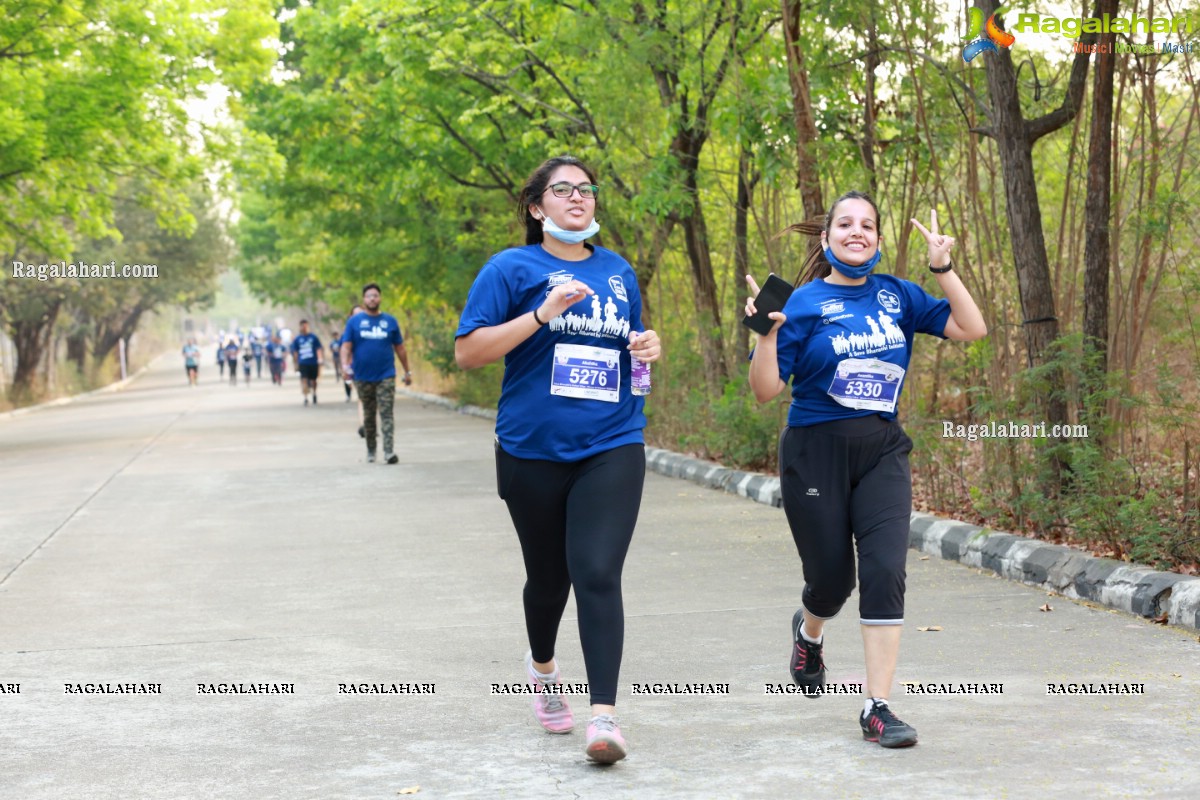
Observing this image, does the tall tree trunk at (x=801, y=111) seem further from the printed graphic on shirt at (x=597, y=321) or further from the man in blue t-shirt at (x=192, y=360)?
the man in blue t-shirt at (x=192, y=360)

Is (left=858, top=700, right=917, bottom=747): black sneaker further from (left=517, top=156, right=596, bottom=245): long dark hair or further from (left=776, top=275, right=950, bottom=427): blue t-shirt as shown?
(left=517, top=156, right=596, bottom=245): long dark hair

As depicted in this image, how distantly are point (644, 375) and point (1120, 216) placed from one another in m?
5.85

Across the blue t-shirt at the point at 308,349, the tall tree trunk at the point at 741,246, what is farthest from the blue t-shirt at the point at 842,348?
the blue t-shirt at the point at 308,349

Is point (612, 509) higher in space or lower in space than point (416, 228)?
lower

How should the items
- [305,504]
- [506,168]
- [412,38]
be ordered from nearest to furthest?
1. [305,504]
2. [412,38]
3. [506,168]

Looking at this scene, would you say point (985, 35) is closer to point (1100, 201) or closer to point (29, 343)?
point (1100, 201)

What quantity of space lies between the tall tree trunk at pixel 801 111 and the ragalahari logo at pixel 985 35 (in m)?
2.17

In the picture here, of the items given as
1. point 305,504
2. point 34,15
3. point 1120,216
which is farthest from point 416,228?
point 1120,216

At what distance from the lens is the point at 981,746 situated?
5.21 meters

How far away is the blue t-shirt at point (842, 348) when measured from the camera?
216 inches

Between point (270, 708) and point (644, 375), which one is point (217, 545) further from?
point (644, 375)

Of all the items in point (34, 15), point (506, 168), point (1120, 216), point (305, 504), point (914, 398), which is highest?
point (34, 15)

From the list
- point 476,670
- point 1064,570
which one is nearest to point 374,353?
point 1064,570

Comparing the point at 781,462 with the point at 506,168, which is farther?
the point at 506,168
